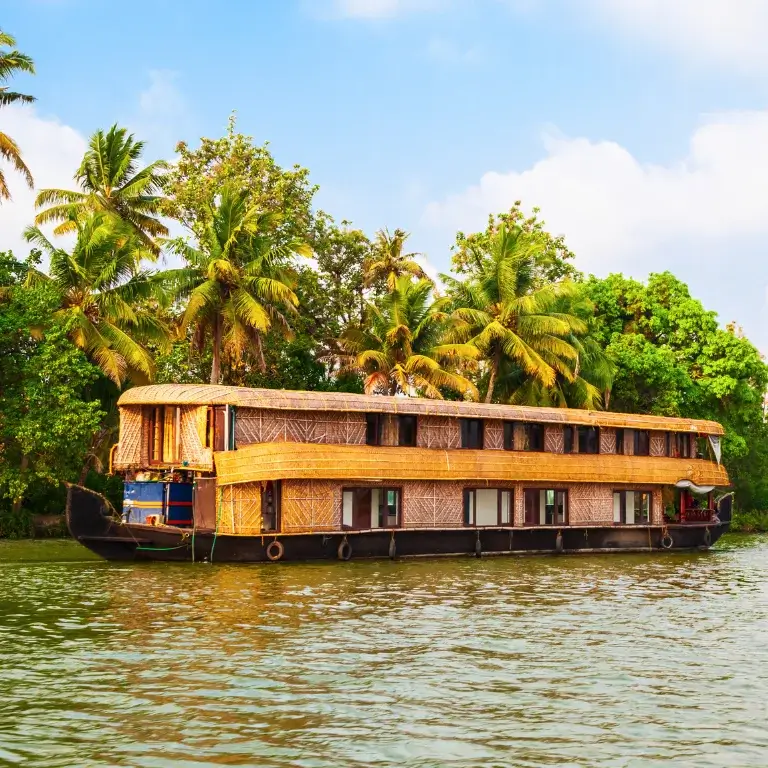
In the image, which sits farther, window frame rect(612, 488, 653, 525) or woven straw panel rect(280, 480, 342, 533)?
window frame rect(612, 488, 653, 525)

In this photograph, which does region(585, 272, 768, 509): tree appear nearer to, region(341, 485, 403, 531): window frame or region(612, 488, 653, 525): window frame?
region(612, 488, 653, 525): window frame

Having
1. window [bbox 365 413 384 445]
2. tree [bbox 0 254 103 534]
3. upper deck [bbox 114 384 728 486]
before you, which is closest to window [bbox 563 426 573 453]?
upper deck [bbox 114 384 728 486]

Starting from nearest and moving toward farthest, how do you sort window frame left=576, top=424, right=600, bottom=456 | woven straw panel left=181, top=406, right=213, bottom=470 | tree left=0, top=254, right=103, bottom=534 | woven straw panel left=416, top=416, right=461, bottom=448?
woven straw panel left=181, top=406, right=213, bottom=470
woven straw panel left=416, top=416, right=461, bottom=448
tree left=0, top=254, right=103, bottom=534
window frame left=576, top=424, right=600, bottom=456

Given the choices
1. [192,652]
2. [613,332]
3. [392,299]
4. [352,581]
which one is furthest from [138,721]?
[613,332]

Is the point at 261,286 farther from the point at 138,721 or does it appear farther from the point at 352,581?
the point at 138,721

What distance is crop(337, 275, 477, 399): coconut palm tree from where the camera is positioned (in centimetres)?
3203

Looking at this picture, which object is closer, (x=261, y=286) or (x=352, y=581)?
(x=352, y=581)

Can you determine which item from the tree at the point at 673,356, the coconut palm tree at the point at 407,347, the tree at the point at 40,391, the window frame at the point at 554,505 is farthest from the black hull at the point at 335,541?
the tree at the point at 673,356

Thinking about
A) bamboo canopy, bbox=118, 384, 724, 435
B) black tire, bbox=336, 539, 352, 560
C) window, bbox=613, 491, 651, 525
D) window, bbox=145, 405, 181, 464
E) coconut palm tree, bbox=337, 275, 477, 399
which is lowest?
black tire, bbox=336, 539, 352, 560

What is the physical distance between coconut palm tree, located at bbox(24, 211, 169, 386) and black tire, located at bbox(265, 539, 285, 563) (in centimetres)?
827

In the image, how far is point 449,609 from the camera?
602 inches

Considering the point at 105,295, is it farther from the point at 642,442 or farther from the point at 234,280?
the point at 642,442

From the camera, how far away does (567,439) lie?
2688 centimetres

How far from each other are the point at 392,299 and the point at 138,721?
82.5 feet
